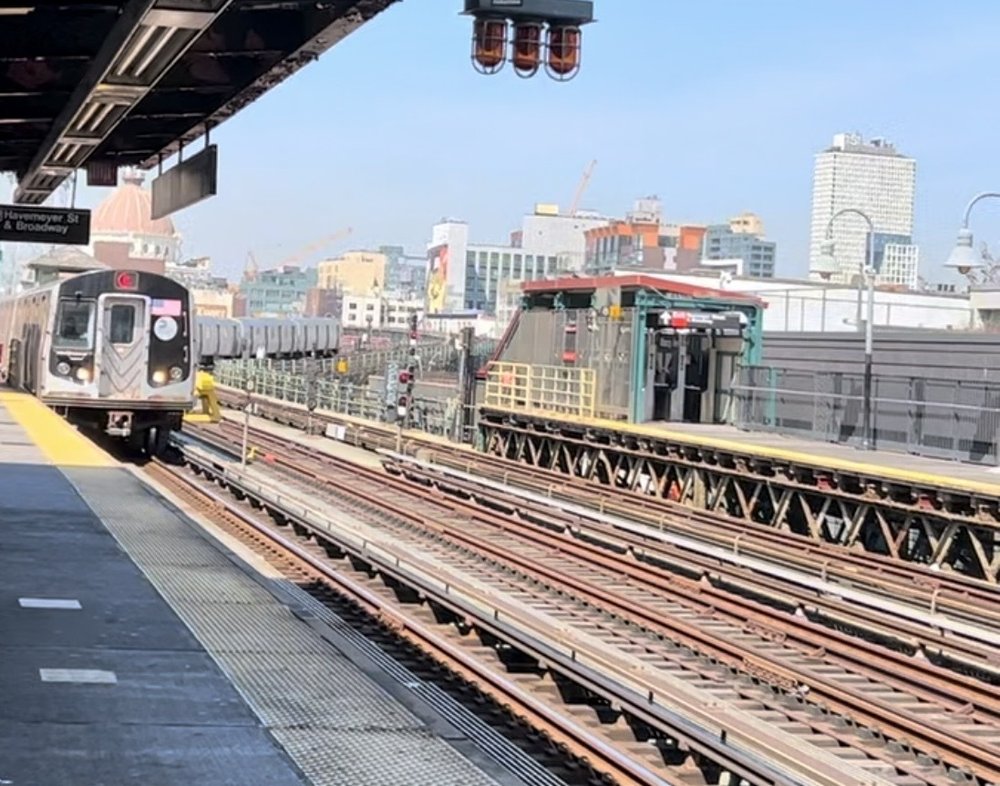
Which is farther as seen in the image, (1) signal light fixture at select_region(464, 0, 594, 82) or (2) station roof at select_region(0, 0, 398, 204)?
(1) signal light fixture at select_region(464, 0, 594, 82)

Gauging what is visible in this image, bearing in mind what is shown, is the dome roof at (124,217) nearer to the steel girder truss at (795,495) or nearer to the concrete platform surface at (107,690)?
the steel girder truss at (795,495)

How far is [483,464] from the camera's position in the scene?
3061 cm

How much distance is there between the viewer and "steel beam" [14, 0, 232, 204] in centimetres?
854

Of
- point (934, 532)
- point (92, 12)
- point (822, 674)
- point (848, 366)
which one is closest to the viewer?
point (92, 12)

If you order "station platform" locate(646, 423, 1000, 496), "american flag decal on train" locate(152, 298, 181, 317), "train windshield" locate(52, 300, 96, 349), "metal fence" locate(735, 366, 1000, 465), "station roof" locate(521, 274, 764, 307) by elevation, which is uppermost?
"station roof" locate(521, 274, 764, 307)

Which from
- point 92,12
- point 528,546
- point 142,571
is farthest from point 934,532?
point 92,12

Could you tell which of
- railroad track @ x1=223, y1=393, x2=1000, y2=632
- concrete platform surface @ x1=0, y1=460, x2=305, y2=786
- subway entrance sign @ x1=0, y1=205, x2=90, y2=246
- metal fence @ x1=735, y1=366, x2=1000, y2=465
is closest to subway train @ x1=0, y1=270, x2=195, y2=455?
railroad track @ x1=223, y1=393, x2=1000, y2=632

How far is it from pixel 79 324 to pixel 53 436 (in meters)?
2.19

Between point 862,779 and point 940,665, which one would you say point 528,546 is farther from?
point 862,779

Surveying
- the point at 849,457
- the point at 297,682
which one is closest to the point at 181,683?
the point at 297,682

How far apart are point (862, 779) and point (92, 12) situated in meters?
7.24

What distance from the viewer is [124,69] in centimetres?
1072

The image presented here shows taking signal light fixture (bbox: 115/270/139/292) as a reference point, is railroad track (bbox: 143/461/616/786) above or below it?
below

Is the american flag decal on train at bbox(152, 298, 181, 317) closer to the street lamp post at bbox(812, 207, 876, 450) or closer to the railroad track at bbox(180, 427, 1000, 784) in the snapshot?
the railroad track at bbox(180, 427, 1000, 784)
